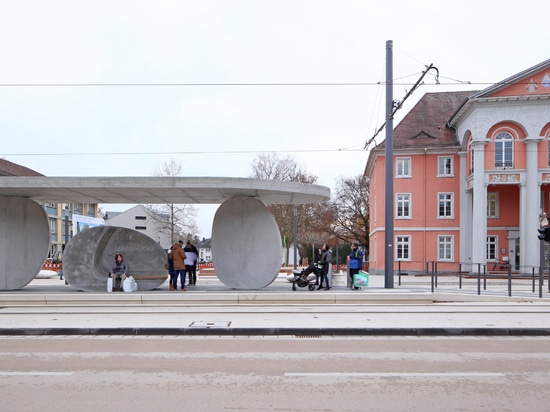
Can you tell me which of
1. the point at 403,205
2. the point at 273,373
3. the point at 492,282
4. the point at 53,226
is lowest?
the point at 492,282

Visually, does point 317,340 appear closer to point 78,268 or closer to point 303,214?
point 78,268

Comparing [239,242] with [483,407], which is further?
[239,242]

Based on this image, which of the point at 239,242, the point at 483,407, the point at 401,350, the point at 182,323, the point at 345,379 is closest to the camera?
the point at 483,407

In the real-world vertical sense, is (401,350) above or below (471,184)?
below

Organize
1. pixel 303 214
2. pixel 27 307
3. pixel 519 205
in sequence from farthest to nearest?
1. pixel 303 214
2. pixel 519 205
3. pixel 27 307

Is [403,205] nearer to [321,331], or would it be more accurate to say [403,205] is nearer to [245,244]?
[245,244]

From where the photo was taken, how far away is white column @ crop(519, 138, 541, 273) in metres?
36.0

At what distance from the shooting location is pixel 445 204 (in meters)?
41.9

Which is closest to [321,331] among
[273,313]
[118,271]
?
[273,313]

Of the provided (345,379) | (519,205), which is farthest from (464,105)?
(345,379)

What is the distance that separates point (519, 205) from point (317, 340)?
34.1 metres

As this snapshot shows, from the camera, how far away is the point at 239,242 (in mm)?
18516

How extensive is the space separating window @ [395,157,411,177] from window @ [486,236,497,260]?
736 cm

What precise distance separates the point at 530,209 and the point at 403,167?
9.58m
